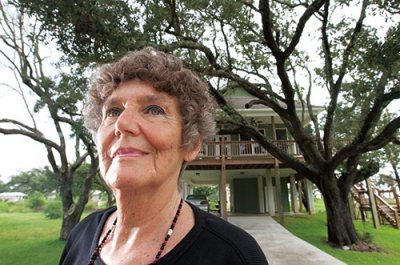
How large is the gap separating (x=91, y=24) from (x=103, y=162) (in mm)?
4985

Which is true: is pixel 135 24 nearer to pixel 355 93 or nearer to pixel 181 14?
pixel 181 14

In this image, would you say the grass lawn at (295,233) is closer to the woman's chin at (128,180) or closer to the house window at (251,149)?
the house window at (251,149)

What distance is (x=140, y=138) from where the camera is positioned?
1.22m

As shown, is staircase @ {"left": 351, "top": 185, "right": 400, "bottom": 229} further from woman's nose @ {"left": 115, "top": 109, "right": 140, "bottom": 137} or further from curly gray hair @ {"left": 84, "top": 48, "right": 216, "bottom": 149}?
woman's nose @ {"left": 115, "top": 109, "right": 140, "bottom": 137}

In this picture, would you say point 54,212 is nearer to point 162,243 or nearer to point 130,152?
point 162,243

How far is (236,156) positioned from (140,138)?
50.6 feet

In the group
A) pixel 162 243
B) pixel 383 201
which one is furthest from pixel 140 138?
pixel 383 201

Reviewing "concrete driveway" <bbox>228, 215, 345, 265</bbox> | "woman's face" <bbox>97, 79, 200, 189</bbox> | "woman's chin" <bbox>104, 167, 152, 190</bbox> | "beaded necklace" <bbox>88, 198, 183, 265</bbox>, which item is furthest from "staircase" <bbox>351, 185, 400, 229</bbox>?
"woman's chin" <bbox>104, 167, 152, 190</bbox>

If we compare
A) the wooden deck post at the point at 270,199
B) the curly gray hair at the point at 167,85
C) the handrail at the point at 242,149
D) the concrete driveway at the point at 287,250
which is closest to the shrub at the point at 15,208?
the handrail at the point at 242,149

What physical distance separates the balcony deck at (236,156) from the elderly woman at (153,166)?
44.9 ft

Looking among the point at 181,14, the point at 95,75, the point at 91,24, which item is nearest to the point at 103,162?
the point at 95,75

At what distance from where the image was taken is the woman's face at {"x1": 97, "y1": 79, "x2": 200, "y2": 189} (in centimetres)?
120

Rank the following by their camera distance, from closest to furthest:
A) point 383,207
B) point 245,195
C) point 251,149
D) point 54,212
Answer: point 383,207 → point 251,149 → point 245,195 → point 54,212

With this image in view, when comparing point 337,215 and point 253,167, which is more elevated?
point 253,167
